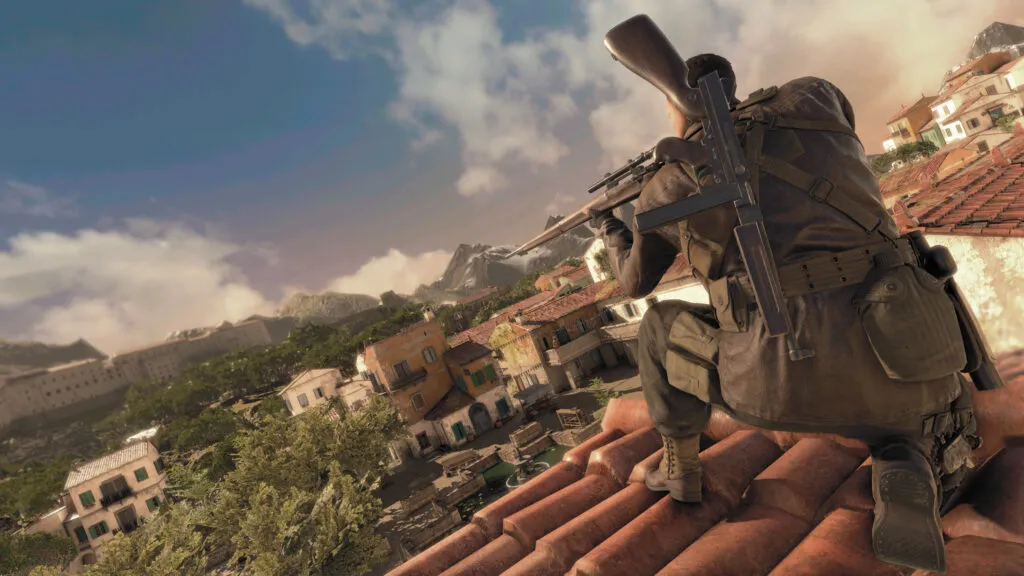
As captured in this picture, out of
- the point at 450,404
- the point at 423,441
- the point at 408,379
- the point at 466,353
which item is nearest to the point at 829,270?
the point at 450,404

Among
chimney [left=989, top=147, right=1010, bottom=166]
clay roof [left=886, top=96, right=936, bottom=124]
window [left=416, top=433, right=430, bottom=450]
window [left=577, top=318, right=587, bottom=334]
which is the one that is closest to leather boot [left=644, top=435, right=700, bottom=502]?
chimney [left=989, top=147, right=1010, bottom=166]

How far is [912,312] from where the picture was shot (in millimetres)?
1760

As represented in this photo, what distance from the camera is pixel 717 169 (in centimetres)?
191

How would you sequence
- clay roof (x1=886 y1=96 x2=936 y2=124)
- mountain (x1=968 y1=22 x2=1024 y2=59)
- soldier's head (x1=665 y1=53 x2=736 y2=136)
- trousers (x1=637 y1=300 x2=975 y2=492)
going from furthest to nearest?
mountain (x1=968 y1=22 x2=1024 y2=59)
clay roof (x1=886 y1=96 x2=936 y2=124)
soldier's head (x1=665 y1=53 x2=736 y2=136)
trousers (x1=637 y1=300 x2=975 y2=492)

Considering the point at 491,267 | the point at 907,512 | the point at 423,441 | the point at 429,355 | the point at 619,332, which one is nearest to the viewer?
the point at 907,512

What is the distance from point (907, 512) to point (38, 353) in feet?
585

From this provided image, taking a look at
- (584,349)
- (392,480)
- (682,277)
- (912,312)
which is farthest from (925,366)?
(584,349)

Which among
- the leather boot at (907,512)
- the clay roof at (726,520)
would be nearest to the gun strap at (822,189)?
the leather boot at (907,512)

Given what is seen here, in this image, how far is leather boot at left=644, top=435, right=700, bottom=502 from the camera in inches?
117

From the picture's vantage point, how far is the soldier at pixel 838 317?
1.80 m

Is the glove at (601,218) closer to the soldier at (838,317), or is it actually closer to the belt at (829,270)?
the soldier at (838,317)

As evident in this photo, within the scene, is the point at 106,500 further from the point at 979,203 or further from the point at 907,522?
the point at 979,203

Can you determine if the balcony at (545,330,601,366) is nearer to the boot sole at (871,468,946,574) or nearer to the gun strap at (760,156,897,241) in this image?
the boot sole at (871,468,946,574)

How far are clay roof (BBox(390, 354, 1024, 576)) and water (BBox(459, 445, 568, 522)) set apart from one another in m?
18.2
